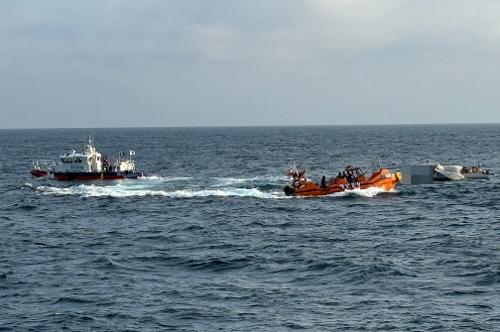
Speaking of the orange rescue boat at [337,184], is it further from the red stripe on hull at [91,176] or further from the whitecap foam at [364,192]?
the red stripe on hull at [91,176]

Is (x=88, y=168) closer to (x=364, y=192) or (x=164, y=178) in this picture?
(x=164, y=178)

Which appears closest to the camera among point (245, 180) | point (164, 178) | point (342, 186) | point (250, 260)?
point (250, 260)

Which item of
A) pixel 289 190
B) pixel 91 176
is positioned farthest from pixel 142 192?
pixel 91 176

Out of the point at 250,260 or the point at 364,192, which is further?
the point at 364,192

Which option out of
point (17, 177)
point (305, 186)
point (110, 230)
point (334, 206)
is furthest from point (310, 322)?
point (17, 177)

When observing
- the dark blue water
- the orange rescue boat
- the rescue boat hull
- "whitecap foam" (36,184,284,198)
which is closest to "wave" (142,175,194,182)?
"whitecap foam" (36,184,284,198)

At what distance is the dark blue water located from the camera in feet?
110

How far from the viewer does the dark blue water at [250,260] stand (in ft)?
110

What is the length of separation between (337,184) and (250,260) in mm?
33239

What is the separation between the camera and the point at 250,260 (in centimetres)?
4528

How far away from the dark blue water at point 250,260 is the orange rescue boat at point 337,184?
149cm

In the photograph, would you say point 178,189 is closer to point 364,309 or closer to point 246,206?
point 246,206

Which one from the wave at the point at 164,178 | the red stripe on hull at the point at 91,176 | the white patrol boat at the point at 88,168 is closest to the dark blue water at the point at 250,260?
the red stripe on hull at the point at 91,176

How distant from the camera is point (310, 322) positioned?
3256 centimetres
